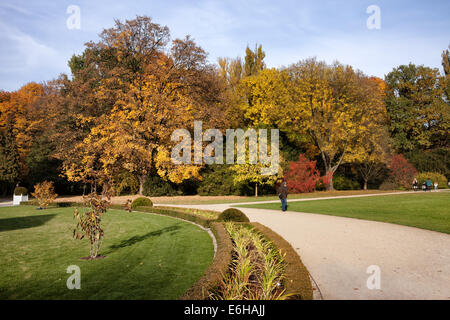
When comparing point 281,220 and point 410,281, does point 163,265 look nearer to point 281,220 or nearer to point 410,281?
point 410,281

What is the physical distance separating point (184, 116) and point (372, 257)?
65.2ft

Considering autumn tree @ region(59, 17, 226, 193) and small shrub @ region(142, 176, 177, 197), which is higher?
autumn tree @ region(59, 17, 226, 193)

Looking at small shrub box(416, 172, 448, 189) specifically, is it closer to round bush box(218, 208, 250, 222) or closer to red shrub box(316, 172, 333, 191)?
red shrub box(316, 172, 333, 191)

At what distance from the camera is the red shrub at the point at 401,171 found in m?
33.9

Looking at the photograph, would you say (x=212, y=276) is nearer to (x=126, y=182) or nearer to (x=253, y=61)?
(x=126, y=182)

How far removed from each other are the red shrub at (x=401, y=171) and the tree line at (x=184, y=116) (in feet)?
2.74

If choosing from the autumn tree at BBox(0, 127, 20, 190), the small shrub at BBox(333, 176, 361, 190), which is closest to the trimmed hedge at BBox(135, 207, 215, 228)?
the autumn tree at BBox(0, 127, 20, 190)

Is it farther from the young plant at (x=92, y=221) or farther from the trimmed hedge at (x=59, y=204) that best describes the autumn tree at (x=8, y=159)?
the young plant at (x=92, y=221)

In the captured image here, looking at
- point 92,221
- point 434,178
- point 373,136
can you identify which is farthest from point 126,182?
point 434,178

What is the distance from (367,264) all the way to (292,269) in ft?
6.59

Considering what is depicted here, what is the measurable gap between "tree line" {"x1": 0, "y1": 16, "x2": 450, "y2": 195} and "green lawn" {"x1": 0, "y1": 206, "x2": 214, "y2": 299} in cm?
1424

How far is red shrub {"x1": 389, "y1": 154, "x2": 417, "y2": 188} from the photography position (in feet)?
111

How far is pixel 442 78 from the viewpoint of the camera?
40.2 meters

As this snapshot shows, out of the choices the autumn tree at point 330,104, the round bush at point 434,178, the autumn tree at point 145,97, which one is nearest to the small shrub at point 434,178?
the round bush at point 434,178
